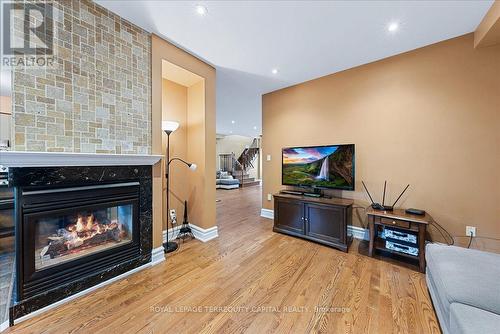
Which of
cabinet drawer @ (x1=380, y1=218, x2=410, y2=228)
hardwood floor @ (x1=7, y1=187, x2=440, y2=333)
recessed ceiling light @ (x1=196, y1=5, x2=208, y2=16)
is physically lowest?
hardwood floor @ (x1=7, y1=187, x2=440, y2=333)

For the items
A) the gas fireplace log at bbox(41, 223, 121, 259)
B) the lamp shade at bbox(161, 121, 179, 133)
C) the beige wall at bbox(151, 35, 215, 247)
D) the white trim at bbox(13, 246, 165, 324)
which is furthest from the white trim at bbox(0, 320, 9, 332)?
the lamp shade at bbox(161, 121, 179, 133)

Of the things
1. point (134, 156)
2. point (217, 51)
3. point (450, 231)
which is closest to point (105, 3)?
point (217, 51)

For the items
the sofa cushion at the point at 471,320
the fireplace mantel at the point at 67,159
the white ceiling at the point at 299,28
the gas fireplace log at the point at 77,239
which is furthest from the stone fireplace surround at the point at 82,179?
the sofa cushion at the point at 471,320

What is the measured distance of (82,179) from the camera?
1762 mm

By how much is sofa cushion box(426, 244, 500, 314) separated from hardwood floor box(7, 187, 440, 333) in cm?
42

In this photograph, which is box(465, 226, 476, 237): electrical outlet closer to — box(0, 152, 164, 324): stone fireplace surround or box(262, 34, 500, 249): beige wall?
box(262, 34, 500, 249): beige wall

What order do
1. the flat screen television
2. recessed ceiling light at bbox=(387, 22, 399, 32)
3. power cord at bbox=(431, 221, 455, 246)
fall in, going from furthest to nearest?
1. the flat screen television
2. power cord at bbox=(431, 221, 455, 246)
3. recessed ceiling light at bbox=(387, 22, 399, 32)

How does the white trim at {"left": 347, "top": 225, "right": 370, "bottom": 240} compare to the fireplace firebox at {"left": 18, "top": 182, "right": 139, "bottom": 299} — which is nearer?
the fireplace firebox at {"left": 18, "top": 182, "right": 139, "bottom": 299}

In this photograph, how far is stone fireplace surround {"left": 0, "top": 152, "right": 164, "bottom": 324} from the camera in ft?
4.74

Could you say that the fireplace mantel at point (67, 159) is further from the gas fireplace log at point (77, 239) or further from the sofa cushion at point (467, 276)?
the sofa cushion at point (467, 276)

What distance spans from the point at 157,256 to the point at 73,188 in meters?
1.16

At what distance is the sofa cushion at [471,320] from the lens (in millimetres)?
952

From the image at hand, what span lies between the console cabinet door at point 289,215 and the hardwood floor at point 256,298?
50cm

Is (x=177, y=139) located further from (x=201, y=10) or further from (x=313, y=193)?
(x=313, y=193)
